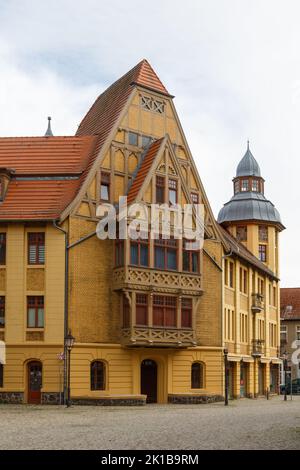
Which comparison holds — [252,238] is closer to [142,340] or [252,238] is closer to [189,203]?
[189,203]

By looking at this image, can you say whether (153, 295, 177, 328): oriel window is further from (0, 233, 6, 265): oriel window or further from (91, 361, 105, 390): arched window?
(0, 233, 6, 265): oriel window

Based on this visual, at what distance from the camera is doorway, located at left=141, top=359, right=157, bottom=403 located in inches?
1843

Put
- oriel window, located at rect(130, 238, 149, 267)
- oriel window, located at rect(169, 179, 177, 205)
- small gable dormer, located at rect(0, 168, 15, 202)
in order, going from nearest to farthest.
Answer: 1. oriel window, located at rect(130, 238, 149, 267)
2. small gable dormer, located at rect(0, 168, 15, 202)
3. oriel window, located at rect(169, 179, 177, 205)

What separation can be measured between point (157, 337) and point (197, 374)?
520 centimetres

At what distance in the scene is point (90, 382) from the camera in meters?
44.0

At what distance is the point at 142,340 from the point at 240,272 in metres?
15.0

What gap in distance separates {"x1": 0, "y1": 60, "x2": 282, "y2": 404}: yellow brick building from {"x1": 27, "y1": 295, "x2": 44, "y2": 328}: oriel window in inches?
2.1

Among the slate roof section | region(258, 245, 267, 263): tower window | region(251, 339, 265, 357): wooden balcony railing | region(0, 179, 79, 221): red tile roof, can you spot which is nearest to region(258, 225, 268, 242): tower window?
region(258, 245, 267, 263): tower window

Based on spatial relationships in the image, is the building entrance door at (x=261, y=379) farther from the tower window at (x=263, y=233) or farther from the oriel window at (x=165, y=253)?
the oriel window at (x=165, y=253)

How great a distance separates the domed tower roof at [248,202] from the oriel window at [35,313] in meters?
30.2

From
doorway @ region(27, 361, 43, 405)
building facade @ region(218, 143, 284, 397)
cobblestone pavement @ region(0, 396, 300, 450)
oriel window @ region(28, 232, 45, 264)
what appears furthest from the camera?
building facade @ region(218, 143, 284, 397)

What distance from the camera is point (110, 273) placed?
45.2m

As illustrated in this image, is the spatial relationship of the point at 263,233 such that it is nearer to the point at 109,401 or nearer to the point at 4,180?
the point at 4,180

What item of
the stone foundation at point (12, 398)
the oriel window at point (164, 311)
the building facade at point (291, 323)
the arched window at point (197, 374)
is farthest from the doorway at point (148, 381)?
the building facade at point (291, 323)
